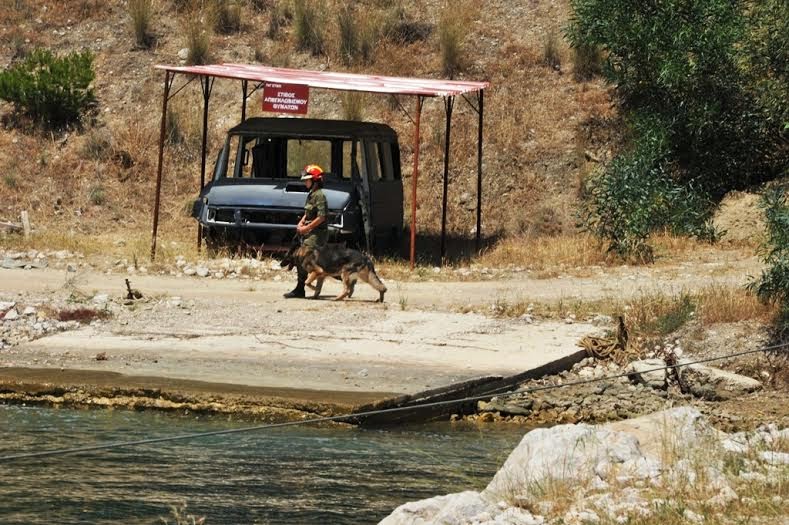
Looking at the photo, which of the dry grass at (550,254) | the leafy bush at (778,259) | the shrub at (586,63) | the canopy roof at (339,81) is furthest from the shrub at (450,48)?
the leafy bush at (778,259)

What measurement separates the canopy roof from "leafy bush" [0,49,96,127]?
8702 mm

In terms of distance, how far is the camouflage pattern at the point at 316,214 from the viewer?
609 inches

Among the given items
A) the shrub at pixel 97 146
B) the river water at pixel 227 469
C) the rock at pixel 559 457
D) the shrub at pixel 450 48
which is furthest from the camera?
the shrub at pixel 450 48

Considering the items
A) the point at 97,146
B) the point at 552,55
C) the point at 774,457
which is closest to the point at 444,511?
the point at 774,457

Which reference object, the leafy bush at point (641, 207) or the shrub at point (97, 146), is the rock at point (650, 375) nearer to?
the leafy bush at point (641, 207)

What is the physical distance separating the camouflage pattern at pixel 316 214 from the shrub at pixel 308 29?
16.5 metres

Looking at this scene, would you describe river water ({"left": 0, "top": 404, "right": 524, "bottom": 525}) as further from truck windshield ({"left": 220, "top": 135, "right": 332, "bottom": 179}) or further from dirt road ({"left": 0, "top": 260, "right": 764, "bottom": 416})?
truck windshield ({"left": 220, "top": 135, "right": 332, "bottom": 179})

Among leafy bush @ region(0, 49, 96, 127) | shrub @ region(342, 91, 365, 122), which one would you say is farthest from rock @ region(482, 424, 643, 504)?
leafy bush @ region(0, 49, 96, 127)

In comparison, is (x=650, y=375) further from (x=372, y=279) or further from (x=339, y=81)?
(x=339, y=81)

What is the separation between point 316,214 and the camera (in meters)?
15.6

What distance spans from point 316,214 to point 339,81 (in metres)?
4.77

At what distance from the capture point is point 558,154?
2841cm

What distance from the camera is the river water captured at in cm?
888

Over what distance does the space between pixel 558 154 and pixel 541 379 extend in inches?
625
